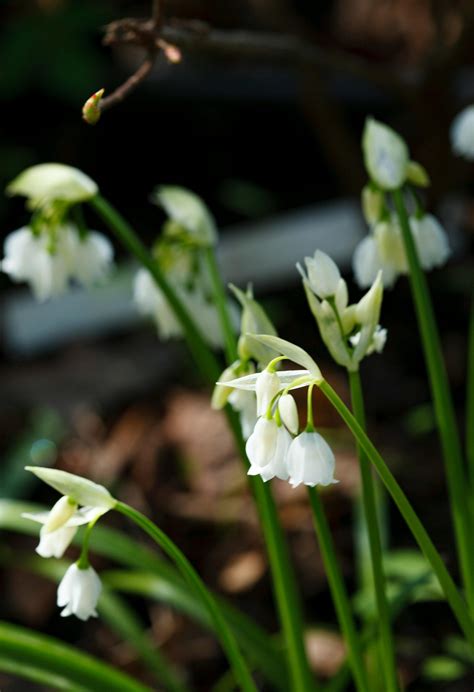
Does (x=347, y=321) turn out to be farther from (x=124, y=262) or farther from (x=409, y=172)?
(x=124, y=262)

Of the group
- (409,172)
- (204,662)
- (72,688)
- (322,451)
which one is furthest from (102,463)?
(322,451)

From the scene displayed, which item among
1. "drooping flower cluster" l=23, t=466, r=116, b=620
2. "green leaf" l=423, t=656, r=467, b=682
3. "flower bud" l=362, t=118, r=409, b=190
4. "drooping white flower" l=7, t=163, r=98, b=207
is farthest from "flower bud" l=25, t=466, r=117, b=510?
"green leaf" l=423, t=656, r=467, b=682

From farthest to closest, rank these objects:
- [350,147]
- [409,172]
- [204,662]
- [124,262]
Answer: [124,262] → [350,147] → [204,662] → [409,172]

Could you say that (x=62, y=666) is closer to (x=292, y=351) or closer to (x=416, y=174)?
(x=292, y=351)

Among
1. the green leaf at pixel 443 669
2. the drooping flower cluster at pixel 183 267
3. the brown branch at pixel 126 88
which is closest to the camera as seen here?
the brown branch at pixel 126 88

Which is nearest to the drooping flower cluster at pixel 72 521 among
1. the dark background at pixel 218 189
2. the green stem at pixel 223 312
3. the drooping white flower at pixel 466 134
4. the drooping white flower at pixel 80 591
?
the drooping white flower at pixel 80 591

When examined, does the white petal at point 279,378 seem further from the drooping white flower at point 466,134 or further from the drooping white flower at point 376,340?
the drooping white flower at point 466,134

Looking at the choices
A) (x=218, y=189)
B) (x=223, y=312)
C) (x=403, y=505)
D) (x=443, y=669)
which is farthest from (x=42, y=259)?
(x=218, y=189)
